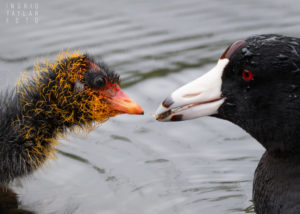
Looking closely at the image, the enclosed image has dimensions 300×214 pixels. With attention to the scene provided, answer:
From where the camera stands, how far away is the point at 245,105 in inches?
176

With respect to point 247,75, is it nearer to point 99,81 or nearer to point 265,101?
point 265,101

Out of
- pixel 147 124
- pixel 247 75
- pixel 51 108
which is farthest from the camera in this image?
pixel 147 124

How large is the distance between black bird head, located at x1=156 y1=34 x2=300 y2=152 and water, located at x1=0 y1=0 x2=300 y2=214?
1039 millimetres

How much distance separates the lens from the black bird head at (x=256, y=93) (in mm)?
4277

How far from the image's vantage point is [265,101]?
4.39 m

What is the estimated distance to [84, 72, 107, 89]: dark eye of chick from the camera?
5.70m

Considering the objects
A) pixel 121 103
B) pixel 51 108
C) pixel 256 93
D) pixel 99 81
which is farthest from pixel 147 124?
pixel 256 93

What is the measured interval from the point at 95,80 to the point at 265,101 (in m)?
1.75

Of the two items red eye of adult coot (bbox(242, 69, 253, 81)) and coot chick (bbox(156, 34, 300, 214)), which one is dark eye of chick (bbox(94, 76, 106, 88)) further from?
red eye of adult coot (bbox(242, 69, 253, 81))

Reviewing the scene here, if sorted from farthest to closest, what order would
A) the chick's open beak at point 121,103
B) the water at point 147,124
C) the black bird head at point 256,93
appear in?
the chick's open beak at point 121,103, the water at point 147,124, the black bird head at point 256,93

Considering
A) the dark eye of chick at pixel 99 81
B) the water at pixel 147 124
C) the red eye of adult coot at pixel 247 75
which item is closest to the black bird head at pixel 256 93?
the red eye of adult coot at pixel 247 75

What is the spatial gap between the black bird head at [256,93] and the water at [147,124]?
1.04 metres

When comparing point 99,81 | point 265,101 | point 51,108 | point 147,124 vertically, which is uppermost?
point 265,101

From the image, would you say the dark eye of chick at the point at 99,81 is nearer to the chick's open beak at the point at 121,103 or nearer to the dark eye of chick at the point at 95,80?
the dark eye of chick at the point at 95,80
